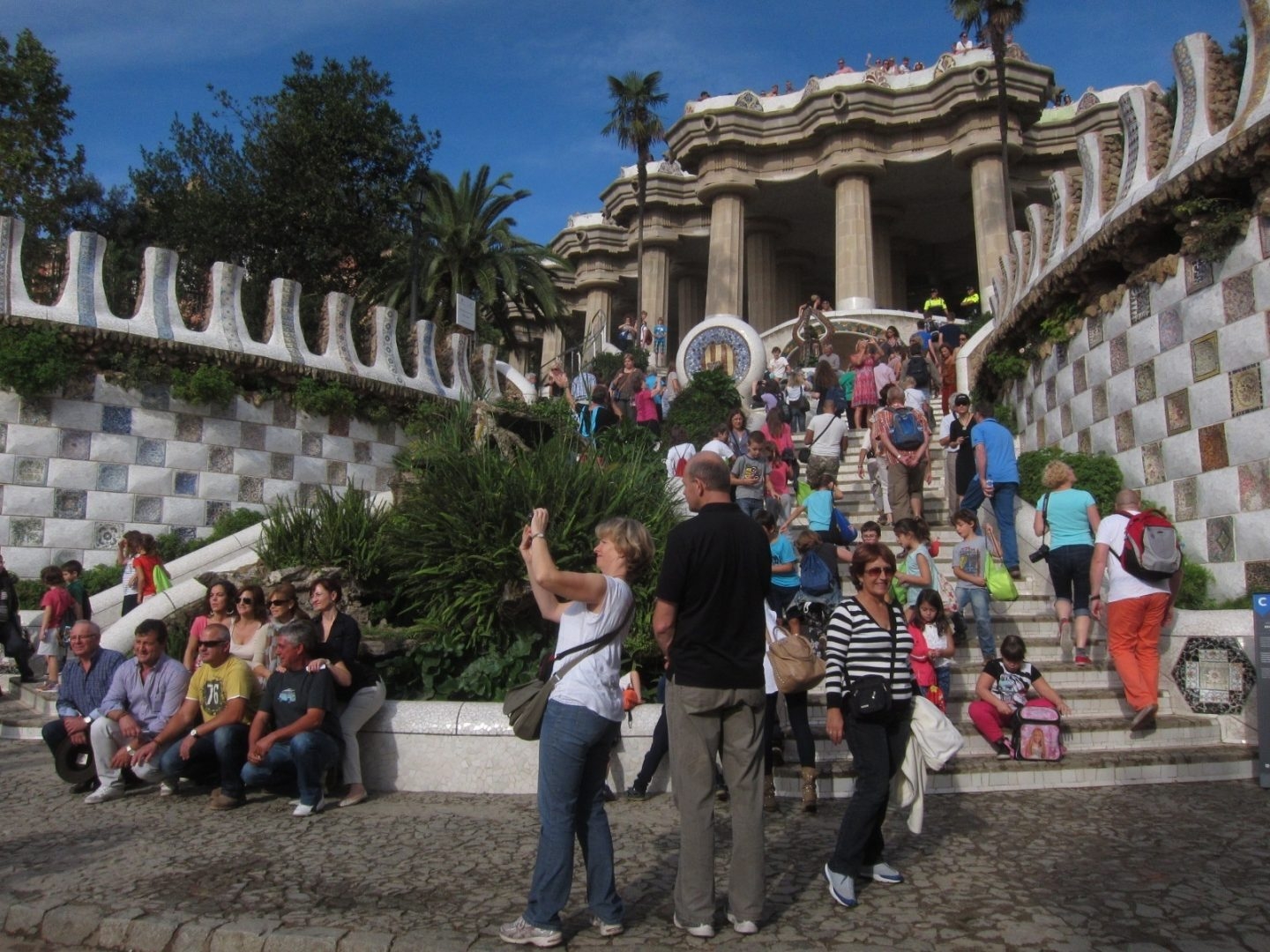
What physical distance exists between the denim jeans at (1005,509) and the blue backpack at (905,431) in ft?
2.39

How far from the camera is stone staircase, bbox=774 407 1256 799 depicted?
21.3ft

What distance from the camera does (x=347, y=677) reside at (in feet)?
20.9

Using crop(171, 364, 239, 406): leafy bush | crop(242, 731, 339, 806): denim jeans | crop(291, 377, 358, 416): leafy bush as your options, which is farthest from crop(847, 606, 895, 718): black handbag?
crop(291, 377, 358, 416): leafy bush

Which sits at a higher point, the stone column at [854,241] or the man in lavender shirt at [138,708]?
the stone column at [854,241]

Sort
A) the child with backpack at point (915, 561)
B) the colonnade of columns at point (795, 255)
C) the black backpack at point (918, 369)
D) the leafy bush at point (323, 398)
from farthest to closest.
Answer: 1. the colonnade of columns at point (795, 255)
2. the black backpack at point (918, 369)
3. the leafy bush at point (323, 398)
4. the child with backpack at point (915, 561)

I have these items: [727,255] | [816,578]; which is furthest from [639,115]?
[816,578]

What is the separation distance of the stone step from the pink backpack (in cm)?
6

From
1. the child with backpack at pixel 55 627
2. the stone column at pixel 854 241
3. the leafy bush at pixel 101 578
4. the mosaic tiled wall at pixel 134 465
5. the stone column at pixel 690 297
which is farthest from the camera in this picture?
the stone column at pixel 690 297

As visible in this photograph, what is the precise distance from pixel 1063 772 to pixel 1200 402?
4.09m

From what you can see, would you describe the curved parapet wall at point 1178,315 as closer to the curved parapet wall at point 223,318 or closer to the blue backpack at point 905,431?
the blue backpack at point 905,431

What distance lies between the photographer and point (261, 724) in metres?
6.23

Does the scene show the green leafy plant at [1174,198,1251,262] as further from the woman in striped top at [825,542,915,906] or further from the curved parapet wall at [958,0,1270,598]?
the woman in striped top at [825,542,915,906]

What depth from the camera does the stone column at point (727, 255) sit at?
118 ft

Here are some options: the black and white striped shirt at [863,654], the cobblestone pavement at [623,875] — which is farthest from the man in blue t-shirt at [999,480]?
the black and white striped shirt at [863,654]
